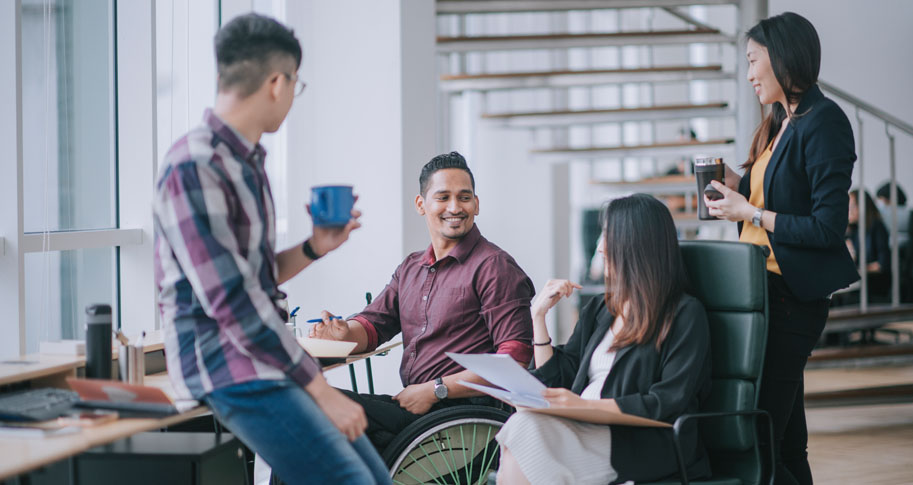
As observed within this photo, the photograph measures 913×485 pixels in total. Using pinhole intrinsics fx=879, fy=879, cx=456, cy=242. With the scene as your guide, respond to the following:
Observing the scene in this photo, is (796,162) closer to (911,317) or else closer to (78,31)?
(78,31)

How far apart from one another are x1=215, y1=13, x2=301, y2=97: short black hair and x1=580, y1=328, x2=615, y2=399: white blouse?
1.07 meters

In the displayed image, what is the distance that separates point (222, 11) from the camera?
3.32 m

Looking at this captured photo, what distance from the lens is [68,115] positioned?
2.65 metres

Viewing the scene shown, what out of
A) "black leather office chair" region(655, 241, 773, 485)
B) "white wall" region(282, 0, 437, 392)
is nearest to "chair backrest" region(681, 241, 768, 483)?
"black leather office chair" region(655, 241, 773, 485)

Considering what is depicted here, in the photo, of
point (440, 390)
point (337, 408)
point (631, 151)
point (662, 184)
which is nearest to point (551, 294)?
point (440, 390)

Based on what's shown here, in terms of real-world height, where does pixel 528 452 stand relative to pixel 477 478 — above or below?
above

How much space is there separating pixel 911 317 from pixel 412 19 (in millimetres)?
3135

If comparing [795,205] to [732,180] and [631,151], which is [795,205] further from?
[631,151]

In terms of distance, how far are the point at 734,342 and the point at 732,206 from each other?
13.7 inches

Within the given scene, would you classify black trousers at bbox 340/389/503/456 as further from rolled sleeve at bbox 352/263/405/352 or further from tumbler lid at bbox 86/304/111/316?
tumbler lid at bbox 86/304/111/316

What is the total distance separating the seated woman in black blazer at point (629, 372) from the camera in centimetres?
192

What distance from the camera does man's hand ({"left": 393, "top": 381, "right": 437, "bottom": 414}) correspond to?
2.34 m

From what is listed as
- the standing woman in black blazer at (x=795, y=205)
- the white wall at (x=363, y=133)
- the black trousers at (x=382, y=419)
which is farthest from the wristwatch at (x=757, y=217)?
the white wall at (x=363, y=133)

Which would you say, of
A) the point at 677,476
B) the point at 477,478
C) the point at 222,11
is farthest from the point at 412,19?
the point at 677,476
